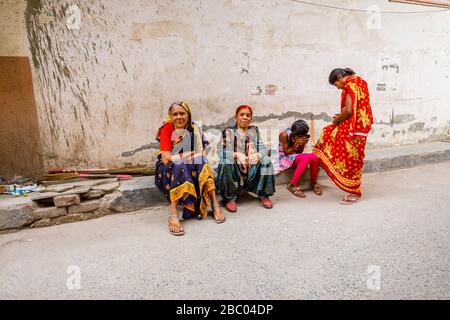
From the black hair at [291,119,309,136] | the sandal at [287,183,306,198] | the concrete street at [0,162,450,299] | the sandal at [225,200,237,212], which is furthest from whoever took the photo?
the black hair at [291,119,309,136]

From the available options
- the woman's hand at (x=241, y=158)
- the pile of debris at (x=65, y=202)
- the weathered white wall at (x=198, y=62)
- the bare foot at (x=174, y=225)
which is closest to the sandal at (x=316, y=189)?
the woman's hand at (x=241, y=158)

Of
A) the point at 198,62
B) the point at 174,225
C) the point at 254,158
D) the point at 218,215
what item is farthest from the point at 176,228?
the point at 198,62

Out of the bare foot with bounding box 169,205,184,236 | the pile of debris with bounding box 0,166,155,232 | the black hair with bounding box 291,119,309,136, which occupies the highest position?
the black hair with bounding box 291,119,309,136

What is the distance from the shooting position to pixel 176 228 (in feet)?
9.29

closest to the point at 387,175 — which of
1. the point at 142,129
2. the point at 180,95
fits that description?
the point at 180,95

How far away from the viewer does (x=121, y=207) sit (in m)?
3.35

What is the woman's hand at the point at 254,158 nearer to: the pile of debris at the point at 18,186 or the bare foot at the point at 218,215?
the bare foot at the point at 218,215

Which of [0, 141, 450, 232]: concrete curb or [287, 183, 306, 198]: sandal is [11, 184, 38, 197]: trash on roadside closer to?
[0, 141, 450, 232]: concrete curb

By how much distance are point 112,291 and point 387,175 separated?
13.6ft

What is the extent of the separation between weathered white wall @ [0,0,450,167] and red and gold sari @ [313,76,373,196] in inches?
47.0

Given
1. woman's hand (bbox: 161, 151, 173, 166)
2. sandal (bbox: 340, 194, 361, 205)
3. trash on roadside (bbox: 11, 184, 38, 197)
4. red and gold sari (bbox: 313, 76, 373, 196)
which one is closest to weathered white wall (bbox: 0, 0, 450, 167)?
trash on roadside (bbox: 11, 184, 38, 197)

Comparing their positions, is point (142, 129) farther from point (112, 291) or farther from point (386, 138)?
point (386, 138)

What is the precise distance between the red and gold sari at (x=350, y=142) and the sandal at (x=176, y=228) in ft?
6.36

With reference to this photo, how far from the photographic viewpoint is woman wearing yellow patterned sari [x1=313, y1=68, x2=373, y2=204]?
11.1 feet
